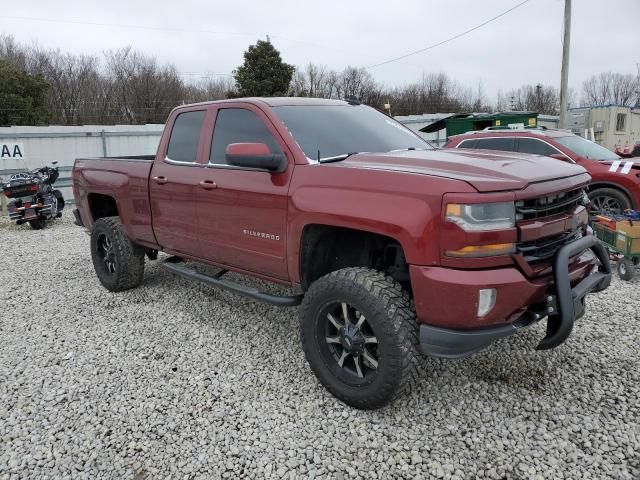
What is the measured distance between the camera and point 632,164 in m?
7.13

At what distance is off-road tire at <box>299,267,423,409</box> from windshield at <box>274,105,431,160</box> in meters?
0.95

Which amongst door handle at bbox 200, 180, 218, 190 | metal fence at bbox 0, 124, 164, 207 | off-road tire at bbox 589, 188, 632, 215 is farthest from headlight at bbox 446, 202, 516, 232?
metal fence at bbox 0, 124, 164, 207

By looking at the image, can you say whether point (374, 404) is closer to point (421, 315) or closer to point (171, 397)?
point (421, 315)

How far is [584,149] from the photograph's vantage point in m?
7.98

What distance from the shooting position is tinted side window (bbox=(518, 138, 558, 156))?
791 cm

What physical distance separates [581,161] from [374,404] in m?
6.53

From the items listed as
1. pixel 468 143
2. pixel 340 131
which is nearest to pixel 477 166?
pixel 340 131

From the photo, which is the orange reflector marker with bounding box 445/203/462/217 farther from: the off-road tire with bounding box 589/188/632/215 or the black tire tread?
the black tire tread

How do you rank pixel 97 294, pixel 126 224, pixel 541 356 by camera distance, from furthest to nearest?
pixel 97 294
pixel 126 224
pixel 541 356

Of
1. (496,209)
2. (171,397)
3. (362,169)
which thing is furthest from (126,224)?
(496,209)

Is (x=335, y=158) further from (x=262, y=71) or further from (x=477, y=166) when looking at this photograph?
(x=262, y=71)

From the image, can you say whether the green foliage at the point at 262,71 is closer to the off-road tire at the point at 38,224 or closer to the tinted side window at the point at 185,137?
the off-road tire at the point at 38,224

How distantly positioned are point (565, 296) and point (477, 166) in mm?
846

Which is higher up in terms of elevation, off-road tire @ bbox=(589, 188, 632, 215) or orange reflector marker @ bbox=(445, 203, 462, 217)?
orange reflector marker @ bbox=(445, 203, 462, 217)
